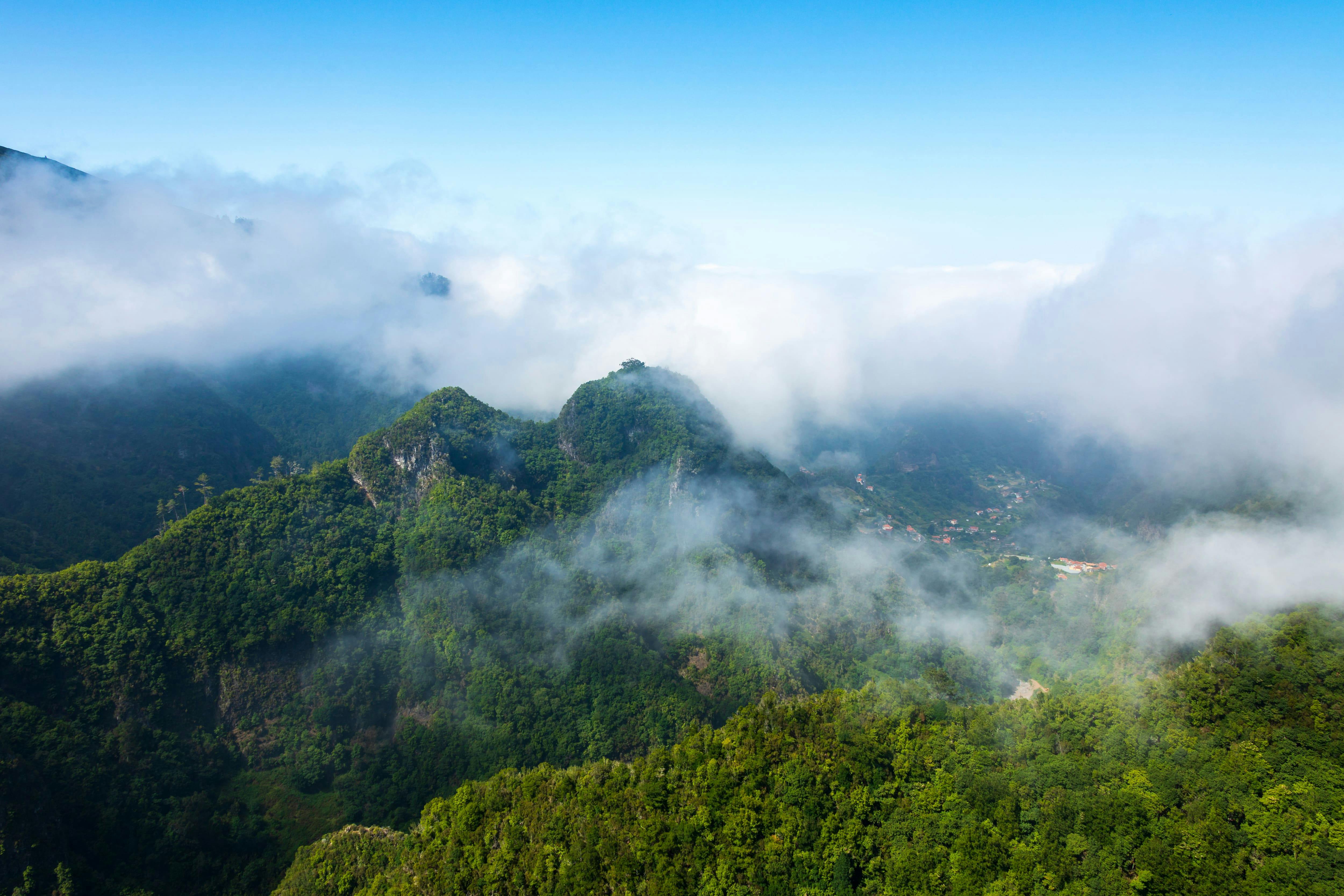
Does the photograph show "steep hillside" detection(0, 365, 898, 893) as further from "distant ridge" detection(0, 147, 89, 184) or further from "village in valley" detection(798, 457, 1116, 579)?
"distant ridge" detection(0, 147, 89, 184)

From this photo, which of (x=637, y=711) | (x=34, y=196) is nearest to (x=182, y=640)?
(x=637, y=711)

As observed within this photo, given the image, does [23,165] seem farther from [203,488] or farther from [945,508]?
[945,508]

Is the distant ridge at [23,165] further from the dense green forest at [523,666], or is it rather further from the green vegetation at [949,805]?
the green vegetation at [949,805]

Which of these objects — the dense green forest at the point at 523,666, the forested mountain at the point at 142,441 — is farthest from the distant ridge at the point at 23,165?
the dense green forest at the point at 523,666

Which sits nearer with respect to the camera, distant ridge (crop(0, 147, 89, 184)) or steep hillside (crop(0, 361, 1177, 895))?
steep hillside (crop(0, 361, 1177, 895))

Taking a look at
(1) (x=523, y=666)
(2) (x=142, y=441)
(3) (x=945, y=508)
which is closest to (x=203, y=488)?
(2) (x=142, y=441)

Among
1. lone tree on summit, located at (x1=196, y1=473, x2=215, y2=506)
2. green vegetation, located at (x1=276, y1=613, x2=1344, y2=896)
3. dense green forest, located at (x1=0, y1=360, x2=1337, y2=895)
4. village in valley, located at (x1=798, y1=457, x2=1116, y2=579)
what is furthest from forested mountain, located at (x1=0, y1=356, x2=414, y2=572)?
village in valley, located at (x1=798, y1=457, x2=1116, y2=579)
